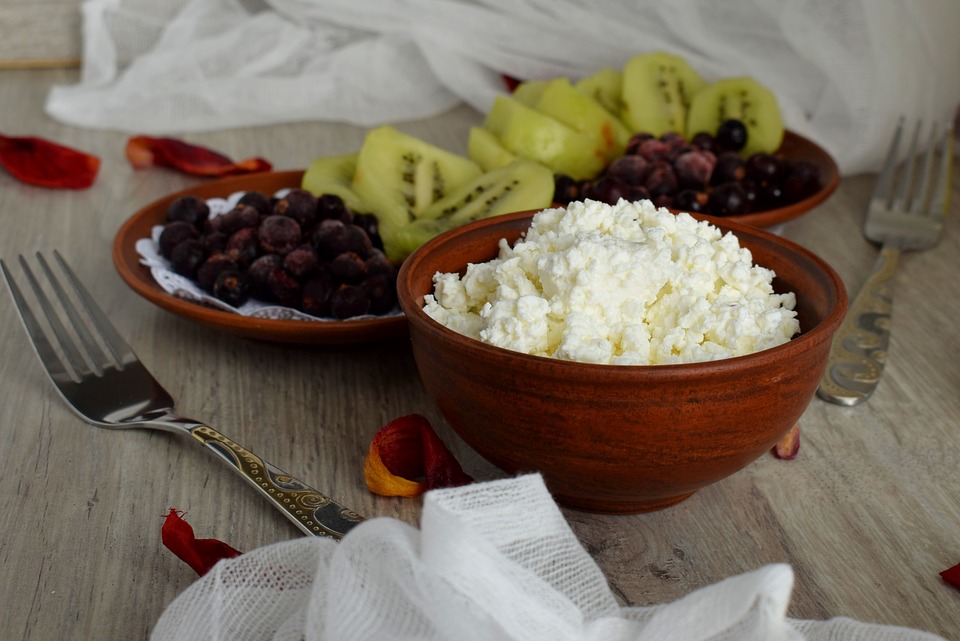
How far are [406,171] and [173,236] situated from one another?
303 mm

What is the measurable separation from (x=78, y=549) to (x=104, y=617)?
0.09 metres

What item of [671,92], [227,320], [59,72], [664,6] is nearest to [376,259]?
[227,320]

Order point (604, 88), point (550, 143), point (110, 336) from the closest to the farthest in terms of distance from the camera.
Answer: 1. point (110, 336)
2. point (550, 143)
3. point (604, 88)

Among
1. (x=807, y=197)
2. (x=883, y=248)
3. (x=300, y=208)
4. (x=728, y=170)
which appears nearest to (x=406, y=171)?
(x=300, y=208)

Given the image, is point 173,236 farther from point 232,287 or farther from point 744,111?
point 744,111

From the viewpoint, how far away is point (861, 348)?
1.04 meters

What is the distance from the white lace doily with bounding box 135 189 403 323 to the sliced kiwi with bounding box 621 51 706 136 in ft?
2.01

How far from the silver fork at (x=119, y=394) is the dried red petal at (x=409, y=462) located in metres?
0.06

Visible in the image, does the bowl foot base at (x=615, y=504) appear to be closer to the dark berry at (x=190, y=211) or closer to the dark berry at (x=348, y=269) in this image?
the dark berry at (x=348, y=269)

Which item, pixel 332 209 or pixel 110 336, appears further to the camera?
pixel 332 209

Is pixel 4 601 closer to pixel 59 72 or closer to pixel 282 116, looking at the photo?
pixel 282 116

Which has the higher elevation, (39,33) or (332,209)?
(332,209)

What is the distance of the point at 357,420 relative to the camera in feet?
3.10

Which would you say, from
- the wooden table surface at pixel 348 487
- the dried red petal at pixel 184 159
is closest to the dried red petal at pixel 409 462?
the wooden table surface at pixel 348 487
